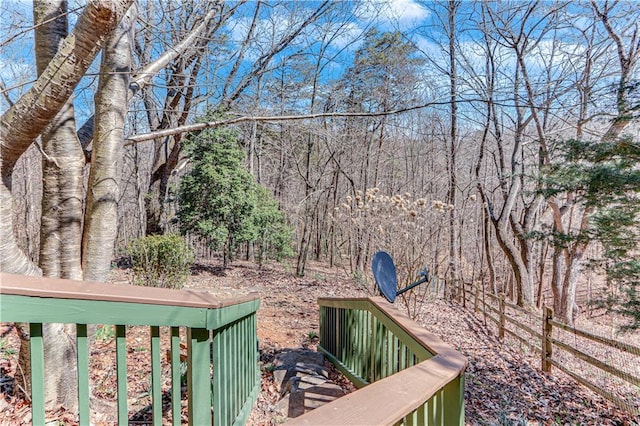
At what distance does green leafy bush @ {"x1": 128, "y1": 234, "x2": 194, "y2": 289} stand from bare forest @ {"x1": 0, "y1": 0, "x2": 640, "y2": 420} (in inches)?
31.7

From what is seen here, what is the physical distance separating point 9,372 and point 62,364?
0.91 meters

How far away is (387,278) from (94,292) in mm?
1976

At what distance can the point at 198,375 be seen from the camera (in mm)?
1478

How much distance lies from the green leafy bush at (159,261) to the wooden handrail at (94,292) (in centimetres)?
474

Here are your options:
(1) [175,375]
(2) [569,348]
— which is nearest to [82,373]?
(1) [175,375]

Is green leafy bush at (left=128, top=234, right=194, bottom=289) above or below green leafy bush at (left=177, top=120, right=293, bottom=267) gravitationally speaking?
below

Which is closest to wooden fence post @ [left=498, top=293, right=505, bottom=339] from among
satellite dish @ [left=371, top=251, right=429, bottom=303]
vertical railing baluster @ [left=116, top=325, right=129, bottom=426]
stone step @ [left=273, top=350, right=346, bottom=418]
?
stone step @ [left=273, top=350, right=346, bottom=418]

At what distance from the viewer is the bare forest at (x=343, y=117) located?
2453 mm

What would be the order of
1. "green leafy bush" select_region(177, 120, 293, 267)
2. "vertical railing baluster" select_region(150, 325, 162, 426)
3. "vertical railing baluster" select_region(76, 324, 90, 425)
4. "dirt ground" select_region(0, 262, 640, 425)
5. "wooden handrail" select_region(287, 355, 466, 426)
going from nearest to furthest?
"wooden handrail" select_region(287, 355, 466, 426), "vertical railing baluster" select_region(76, 324, 90, 425), "vertical railing baluster" select_region(150, 325, 162, 426), "dirt ground" select_region(0, 262, 640, 425), "green leafy bush" select_region(177, 120, 293, 267)

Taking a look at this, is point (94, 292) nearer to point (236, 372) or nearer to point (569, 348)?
point (236, 372)

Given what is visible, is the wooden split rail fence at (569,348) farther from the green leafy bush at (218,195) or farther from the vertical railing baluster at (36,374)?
the green leafy bush at (218,195)

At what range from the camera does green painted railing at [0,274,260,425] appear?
41.5 inches

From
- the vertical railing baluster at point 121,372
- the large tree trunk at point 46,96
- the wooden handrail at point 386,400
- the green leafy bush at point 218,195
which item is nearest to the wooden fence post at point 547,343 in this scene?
the wooden handrail at point 386,400

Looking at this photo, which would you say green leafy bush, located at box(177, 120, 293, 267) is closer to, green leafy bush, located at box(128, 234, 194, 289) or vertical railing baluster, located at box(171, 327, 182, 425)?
green leafy bush, located at box(128, 234, 194, 289)
